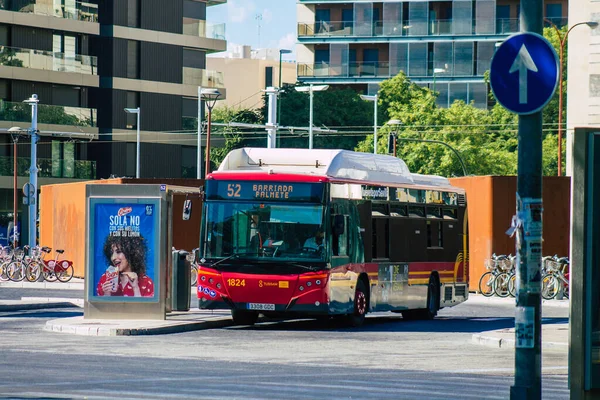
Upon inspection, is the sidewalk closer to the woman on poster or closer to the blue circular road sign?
the woman on poster

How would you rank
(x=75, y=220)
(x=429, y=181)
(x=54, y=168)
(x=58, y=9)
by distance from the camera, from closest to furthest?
1. (x=429, y=181)
2. (x=75, y=220)
3. (x=58, y=9)
4. (x=54, y=168)

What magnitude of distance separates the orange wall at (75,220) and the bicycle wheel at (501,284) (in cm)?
1002

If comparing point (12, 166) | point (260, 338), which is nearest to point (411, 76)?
point (12, 166)

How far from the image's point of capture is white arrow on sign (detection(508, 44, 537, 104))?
32.3 ft

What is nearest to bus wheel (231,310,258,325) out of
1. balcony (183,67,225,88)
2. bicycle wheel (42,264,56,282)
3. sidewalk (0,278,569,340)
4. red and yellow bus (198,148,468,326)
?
red and yellow bus (198,148,468,326)

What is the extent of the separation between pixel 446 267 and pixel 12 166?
47.8 metres

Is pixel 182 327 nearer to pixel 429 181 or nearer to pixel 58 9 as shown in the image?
pixel 429 181

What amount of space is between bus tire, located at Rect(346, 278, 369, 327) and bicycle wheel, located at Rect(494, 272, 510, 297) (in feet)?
39.5

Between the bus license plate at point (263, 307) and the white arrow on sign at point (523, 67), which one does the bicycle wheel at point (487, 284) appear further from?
the white arrow on sign at point (523, 67)

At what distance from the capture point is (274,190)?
2400cm

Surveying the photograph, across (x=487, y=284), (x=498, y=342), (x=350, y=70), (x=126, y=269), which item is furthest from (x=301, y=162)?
(x=350, y=70)

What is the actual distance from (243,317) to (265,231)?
214 centimetres

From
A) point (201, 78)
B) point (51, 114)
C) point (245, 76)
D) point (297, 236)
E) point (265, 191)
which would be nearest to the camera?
point (297, 236)

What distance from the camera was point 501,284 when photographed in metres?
36.9
